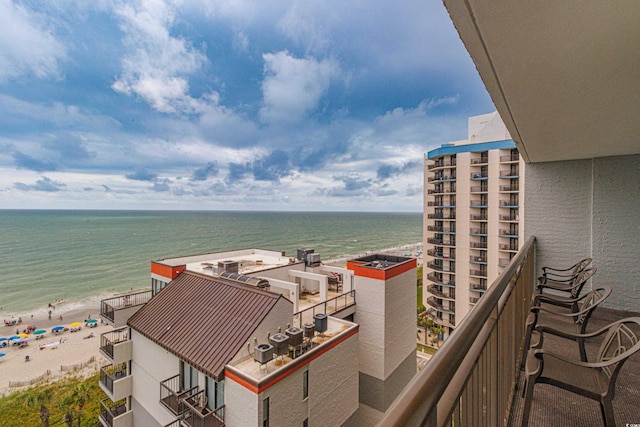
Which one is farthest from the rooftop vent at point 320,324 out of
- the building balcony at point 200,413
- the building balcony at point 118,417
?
the building balcony at point 118,417

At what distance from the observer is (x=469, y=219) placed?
2103cm

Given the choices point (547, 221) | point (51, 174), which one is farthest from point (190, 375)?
point (51, 174)

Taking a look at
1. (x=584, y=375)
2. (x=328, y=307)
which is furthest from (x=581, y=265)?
(x=328, y=307)

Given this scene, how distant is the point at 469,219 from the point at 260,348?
2009 cm

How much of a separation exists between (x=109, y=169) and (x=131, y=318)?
347ft

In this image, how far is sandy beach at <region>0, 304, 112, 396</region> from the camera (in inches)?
609

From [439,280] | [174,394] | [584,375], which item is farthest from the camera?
[439,280]

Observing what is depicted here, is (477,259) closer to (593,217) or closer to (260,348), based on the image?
(593,217)

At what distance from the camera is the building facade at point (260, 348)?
5.57 m

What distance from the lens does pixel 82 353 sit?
58.9 feet

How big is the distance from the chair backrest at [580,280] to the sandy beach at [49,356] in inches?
856

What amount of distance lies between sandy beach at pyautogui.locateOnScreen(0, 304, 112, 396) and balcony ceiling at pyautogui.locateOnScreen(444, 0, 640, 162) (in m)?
22.1

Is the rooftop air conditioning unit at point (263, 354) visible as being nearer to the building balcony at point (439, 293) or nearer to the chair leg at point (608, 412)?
the chair leg at point (608, 412)

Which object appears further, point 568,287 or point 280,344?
point 280,344
